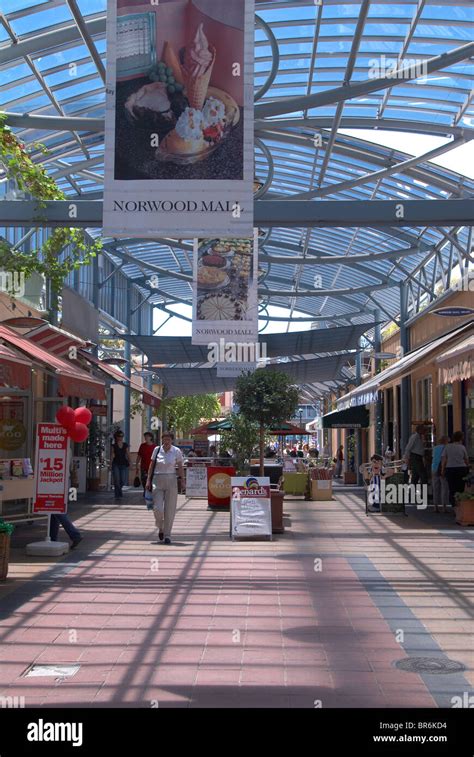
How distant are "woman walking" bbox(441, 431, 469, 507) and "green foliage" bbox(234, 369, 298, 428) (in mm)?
4008

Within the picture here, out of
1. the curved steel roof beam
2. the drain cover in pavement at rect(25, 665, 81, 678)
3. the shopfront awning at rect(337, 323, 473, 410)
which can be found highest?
the curved steel roof beam

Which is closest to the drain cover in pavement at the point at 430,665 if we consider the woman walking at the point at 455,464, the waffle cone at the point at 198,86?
the waffle cone at the point at 198,86

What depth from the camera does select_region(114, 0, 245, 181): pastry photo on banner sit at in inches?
309

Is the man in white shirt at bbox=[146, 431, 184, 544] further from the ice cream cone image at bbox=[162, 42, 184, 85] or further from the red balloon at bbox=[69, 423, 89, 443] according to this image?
the ice cream cone image at bbox=[162, 42, 184, 85]

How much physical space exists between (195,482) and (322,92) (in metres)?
11.1

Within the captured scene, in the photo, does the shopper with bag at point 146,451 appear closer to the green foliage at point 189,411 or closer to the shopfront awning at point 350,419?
the shopfront awning at point 350,419

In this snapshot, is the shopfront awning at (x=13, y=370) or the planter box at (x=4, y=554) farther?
the shopfront awning at (x=13, y=370)

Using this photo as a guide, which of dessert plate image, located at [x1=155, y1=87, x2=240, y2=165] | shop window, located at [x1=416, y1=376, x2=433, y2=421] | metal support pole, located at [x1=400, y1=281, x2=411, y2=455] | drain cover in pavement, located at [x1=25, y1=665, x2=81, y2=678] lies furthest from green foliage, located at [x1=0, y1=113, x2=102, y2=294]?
metal support pole, located at [x1=400, y1=281, x2=411, y2=455]

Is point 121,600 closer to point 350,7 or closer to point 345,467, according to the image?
point 350,7

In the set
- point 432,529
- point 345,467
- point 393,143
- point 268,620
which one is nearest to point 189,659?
point 268,620

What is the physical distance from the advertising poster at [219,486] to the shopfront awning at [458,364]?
16.6 ft

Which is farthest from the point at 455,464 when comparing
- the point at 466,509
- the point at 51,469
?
the point at 51,469

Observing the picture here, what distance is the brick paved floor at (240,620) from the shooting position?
5.29m

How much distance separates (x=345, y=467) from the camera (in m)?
36.7
